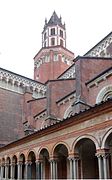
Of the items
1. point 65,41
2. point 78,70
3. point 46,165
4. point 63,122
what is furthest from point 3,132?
point 65,41

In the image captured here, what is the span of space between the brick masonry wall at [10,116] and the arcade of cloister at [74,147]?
23.8 feet

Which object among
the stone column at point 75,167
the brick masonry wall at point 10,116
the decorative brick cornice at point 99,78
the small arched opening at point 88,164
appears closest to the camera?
the stone column at point 75,167

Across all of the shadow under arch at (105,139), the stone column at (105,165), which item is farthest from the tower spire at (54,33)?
the stone column at (105,165)

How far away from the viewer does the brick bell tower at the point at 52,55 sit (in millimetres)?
39000

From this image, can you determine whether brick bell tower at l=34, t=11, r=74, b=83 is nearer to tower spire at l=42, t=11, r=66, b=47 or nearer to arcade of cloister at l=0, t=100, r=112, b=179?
tower spire at l=42, t=11, r=66, b=47

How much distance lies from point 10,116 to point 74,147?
1796 cm

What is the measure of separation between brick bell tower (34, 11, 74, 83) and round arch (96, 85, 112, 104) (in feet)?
69.1

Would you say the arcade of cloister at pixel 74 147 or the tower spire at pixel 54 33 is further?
the tower spire at pixel 54 33

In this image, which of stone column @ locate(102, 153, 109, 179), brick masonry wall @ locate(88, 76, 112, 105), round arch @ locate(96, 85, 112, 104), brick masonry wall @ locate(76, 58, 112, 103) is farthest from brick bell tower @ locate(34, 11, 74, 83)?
stone column @ locate(102, 153, 109, 179)

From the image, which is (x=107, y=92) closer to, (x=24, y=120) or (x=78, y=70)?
(x=78, y=70)

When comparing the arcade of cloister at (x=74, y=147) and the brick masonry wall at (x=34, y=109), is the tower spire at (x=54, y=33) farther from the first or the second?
the arcade of cloister at (x=74, y=147)

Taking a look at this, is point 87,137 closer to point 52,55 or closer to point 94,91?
point 94,91

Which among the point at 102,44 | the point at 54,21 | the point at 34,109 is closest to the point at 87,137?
the point at 102,44

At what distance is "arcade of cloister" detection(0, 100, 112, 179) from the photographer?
10.9 metres
